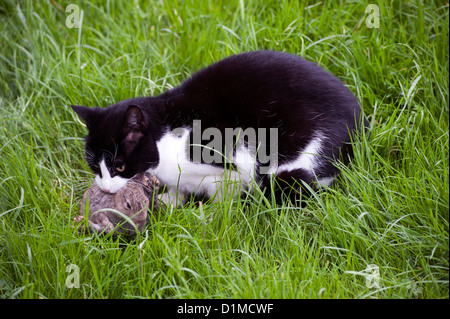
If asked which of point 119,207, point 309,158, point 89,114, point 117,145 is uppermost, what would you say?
point 89,114

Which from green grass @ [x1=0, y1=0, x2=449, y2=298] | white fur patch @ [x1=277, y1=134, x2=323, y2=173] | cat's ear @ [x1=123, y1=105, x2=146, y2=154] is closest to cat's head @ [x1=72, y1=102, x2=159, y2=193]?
cat's ear @ [x1=123, y1=105, x2=146, y2=154]

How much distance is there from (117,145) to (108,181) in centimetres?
18

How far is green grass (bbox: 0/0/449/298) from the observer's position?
1996 millimetres

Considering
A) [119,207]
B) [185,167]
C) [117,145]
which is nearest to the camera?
[119,207]

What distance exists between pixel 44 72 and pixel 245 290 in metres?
2.21

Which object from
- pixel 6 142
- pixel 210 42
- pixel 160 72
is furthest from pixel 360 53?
pixel 6 142

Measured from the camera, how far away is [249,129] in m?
2.54

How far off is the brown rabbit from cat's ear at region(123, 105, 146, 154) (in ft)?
0.61

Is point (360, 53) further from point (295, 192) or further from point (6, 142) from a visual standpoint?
point (6, 142)

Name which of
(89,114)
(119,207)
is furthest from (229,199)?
(89,114)

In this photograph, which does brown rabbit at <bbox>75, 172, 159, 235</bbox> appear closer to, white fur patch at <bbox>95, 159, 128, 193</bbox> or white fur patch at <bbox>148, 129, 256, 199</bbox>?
white fur patch at <bbox>95, 159, 128, 193</bbox>

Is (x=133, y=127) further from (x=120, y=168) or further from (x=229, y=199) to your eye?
(x=229, y=199)

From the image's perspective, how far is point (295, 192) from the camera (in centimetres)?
244

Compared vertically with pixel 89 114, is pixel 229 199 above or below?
below
